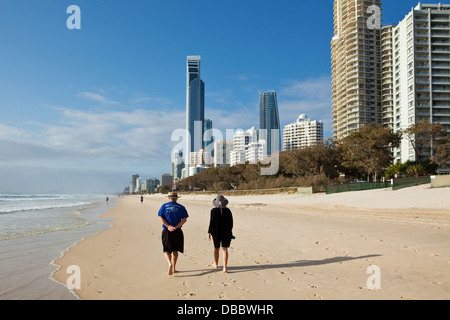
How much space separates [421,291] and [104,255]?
297 inches

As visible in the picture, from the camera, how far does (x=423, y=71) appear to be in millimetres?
84625

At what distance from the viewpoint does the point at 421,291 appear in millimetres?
4977

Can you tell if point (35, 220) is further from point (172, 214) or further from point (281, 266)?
point (281, 266)

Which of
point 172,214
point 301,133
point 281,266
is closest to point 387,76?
point 301,133

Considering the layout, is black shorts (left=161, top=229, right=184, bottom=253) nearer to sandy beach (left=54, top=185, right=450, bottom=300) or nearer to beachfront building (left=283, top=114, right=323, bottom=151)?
sandy beach (left=54, top=185, right=450, bottom=300)

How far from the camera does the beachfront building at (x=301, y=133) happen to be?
164 meters

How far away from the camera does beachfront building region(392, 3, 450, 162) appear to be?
8225 centimetres

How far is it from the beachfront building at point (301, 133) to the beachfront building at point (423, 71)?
7207 cm

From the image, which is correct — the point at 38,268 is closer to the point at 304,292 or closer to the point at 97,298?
→ the point at 97,298

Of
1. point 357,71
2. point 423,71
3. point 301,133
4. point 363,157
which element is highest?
point 357,71

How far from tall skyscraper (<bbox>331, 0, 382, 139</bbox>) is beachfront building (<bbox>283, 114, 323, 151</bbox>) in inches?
2212

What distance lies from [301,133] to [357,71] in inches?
2866

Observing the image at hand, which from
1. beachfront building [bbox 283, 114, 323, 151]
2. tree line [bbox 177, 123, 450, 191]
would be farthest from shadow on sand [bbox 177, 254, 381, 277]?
beachfront building [bbox 283, 114, 323, 151]
